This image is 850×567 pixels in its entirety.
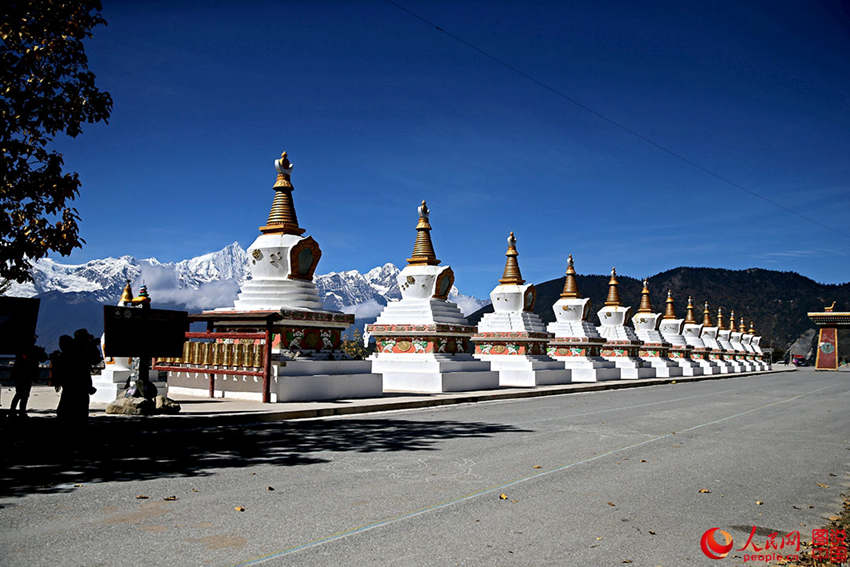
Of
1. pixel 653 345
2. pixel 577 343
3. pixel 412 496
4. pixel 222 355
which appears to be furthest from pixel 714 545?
pixel 653 345

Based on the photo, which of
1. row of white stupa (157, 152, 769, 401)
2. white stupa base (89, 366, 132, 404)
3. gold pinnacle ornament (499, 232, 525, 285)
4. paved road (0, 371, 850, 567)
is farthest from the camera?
gold pinnacle ornament (499, 232, 525, 285)

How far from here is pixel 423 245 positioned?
28359 mm

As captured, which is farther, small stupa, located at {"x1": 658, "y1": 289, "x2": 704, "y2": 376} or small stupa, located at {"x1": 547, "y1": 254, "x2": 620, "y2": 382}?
small stupa, located at {"x1": 658, "y1": 289, "x2": 704, "y2": 376}

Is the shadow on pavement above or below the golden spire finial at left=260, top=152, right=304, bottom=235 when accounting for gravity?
below

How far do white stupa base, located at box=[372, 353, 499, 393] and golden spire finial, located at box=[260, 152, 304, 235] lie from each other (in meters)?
6.29

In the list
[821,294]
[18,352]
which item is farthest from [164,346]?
[821,294]

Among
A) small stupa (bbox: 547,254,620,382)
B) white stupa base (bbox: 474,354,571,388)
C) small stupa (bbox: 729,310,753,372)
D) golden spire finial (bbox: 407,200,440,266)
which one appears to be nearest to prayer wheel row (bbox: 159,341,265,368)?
golden spire finial (bbox: 407,200,440,266)

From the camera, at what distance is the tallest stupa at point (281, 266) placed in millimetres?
20000

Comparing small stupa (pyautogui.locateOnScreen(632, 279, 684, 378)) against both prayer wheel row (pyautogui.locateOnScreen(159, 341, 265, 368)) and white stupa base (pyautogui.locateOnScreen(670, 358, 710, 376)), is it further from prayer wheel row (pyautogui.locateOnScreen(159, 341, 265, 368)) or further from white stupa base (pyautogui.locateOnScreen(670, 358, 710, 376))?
prayer wheel row (pyautogui.locateOnScreen(159, 341, 265, 368))

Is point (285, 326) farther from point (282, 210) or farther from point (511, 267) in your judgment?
point (511, 267)

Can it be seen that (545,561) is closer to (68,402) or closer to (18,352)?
(68,402)

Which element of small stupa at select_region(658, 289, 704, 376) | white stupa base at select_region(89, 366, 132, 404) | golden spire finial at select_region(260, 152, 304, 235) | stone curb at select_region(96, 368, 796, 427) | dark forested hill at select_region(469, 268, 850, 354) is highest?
dark forested hill at select_region(469, 268, 850, 354)

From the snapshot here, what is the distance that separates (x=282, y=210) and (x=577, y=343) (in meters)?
22.3

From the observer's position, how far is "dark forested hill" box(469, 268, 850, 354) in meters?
162
